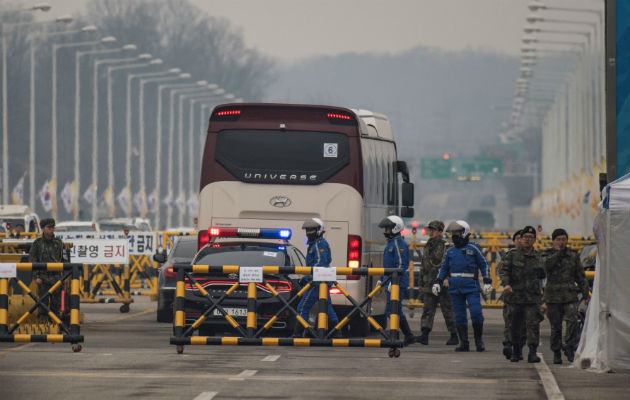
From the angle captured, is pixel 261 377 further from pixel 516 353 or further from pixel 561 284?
pixel 561 284

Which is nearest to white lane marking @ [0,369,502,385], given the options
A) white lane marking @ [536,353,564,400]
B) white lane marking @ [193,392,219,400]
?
white lane marking @ [536,353,564,400]

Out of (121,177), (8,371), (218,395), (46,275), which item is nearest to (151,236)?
(46,275)

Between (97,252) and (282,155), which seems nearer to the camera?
(282,155)

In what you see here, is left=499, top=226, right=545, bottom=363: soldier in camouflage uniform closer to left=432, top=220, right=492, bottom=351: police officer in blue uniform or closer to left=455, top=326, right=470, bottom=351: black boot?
left=432, top=220, right=492, bottom=351: police officer in blue uniform

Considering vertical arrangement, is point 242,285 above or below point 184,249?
below

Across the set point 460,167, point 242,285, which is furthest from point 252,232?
point 460,167

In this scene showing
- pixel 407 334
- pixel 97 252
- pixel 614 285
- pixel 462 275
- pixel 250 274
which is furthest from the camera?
pixel 97 252

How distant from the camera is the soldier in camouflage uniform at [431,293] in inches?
879

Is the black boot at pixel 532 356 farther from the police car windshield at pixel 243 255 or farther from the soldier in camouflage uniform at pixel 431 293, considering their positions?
the police car windshield at pixel 243 255

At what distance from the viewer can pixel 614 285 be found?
58.2 ft

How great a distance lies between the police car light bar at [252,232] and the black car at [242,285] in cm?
5

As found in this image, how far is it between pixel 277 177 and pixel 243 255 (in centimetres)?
252

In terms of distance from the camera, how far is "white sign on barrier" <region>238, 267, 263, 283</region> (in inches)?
710

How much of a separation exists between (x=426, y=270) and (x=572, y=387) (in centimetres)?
712
